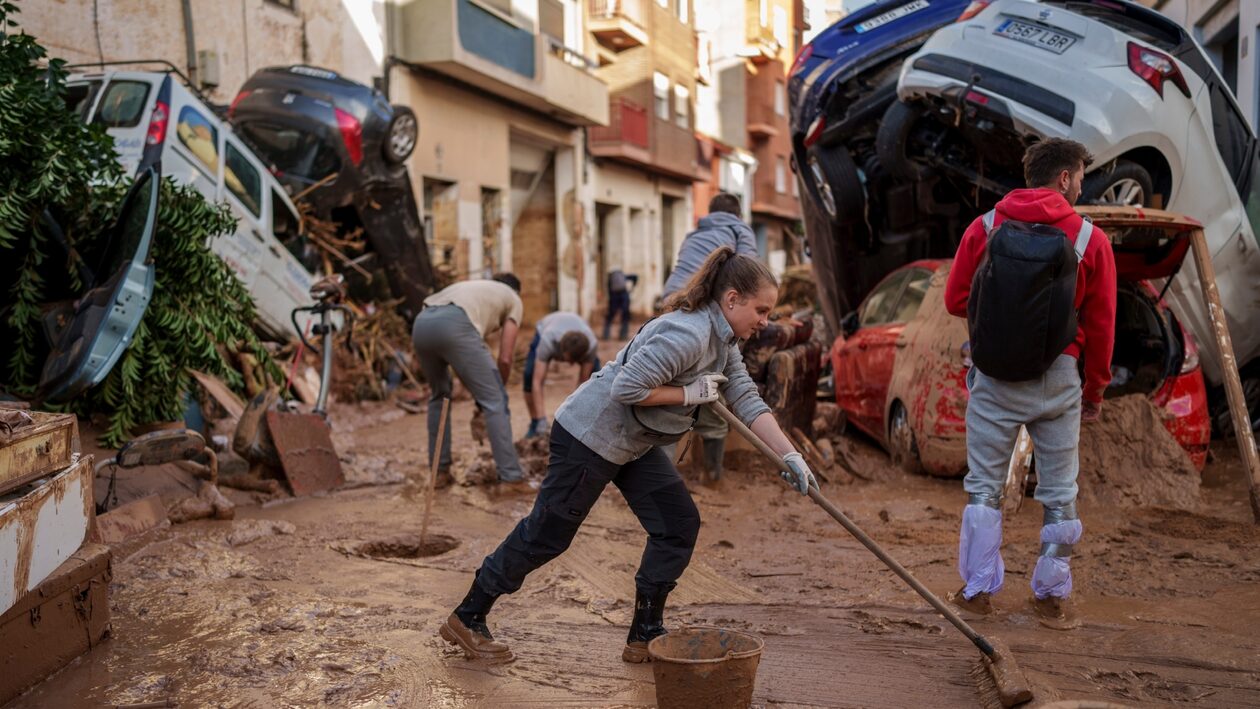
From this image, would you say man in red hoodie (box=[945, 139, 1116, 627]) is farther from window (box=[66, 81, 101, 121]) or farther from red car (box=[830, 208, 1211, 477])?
window (box=[66, 81, 101, 121])

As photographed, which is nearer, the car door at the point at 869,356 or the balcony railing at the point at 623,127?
the car door at the point at 869,356

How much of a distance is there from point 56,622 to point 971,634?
9.92 ft

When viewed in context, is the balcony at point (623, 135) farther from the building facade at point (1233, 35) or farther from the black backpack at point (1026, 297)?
the black backpack at point (1026, 297)

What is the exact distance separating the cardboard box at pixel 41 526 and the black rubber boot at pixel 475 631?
1298mm

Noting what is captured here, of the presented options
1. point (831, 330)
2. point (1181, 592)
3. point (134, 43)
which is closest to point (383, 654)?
point (1181, 592)

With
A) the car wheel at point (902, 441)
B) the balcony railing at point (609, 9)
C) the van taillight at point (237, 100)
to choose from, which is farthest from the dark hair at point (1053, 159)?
the balcony railing at point (609, 9)

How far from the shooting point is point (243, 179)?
380 inches

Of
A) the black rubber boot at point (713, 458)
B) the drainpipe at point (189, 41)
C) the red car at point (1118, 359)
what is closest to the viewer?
the red car at point (1118, 359)

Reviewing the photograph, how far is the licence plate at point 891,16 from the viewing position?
892 centimetres

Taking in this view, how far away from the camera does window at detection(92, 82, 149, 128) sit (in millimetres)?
8422

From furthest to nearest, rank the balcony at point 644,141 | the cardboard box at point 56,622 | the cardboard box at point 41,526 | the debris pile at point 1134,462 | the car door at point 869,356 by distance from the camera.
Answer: the balcony at point 644,141
the car door at point 869,356
the debris pile at point 1134,462
the cardboard box at point 56,622
the cardboard box at point 41,526

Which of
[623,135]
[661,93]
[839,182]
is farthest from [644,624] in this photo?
[661,93]

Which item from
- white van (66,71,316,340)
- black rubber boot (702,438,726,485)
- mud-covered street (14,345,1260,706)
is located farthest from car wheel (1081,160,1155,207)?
white van (66,71,316,340)

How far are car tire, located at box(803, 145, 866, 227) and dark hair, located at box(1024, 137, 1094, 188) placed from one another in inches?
199
